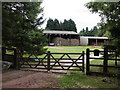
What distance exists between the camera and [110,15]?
4637mm

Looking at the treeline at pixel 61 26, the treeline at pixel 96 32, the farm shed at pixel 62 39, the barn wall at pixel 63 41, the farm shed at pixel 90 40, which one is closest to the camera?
the treeline at pixel 96 32

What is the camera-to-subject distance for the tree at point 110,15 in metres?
4.32

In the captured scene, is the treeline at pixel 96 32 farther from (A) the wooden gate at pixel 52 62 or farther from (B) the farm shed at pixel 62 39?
(B) the farm shed at pixel 62 39

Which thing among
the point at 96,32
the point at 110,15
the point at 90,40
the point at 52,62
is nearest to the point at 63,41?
the point at 90,40

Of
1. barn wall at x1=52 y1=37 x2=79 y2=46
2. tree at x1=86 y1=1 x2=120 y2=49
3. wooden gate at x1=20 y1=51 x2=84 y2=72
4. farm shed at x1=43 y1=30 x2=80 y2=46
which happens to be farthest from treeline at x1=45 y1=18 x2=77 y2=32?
tree at x1=86 y1=1 x2=120 y2=49

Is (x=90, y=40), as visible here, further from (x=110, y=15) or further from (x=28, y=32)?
(x=110, y=15)

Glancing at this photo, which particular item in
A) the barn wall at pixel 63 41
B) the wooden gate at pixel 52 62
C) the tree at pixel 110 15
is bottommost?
the wooden gate at pixel 52 62

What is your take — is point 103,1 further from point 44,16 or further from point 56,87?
point 44,16

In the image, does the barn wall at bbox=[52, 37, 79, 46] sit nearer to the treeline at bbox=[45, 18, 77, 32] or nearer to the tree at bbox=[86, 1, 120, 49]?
the tree at bbox=[86, 1, 120, 49]

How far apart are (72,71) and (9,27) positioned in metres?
4.06

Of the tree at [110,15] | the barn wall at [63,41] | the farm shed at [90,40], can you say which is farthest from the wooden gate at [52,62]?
the farm shed at [90,40]

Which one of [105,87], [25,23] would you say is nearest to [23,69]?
[25,23]

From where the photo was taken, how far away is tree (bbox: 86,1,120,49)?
14.2 ft

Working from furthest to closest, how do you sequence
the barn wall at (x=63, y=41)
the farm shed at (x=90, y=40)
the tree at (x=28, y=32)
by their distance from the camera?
the farm shed at (x=90, y=40) < the barn wall at (x=63, y=41) < the tree at (x=28, y=32)
